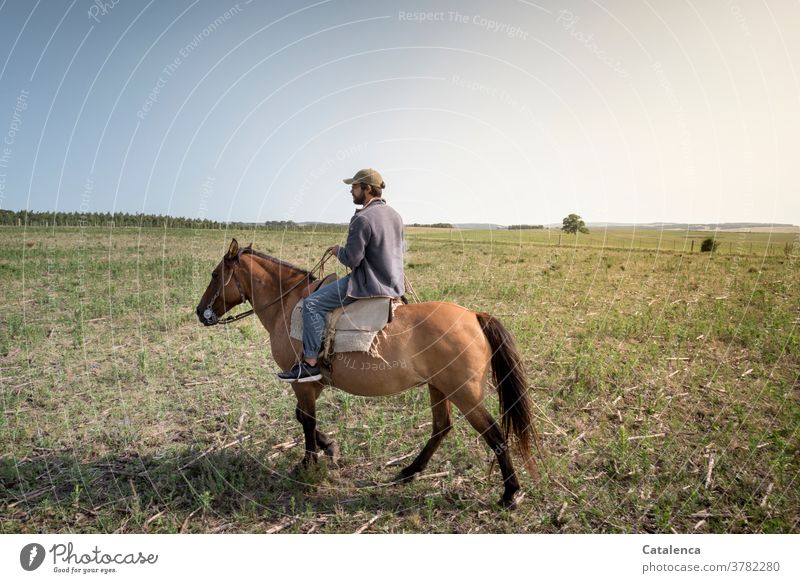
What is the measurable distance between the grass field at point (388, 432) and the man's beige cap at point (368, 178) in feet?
12.3

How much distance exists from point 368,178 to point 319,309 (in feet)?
5.72

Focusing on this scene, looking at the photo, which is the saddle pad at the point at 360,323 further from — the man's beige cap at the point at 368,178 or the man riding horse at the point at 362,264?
the man's beige cap at the point at 368,178

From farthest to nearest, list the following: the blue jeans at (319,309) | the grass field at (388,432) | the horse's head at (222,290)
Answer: the horse's head at (222,290), the blue jeans at (319,309), the grass field at (388,432)

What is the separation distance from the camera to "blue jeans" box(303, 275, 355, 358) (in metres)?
5.61

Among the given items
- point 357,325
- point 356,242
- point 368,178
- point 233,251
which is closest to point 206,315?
point 233,251

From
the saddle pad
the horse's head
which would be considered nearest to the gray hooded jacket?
the saddle pad

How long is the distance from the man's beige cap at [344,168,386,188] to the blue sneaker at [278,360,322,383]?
94.4 inches

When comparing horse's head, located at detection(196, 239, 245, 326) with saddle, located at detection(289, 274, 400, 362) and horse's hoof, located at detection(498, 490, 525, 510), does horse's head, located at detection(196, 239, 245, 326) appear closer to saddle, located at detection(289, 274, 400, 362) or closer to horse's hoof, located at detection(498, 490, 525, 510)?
saddle, located at detection(289, 274, 400, 362)

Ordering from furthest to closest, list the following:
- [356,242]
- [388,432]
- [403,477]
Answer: [388,432] → [403,477] → [356,242]

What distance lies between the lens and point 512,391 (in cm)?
558

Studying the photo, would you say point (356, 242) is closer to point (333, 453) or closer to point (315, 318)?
point (315, 318)

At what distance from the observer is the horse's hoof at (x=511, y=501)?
5418mm

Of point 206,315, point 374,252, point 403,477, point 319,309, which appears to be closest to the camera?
point 374,252

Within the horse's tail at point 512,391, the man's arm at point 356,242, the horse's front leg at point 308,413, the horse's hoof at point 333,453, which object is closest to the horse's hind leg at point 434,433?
the horse's tail at point 512,391
